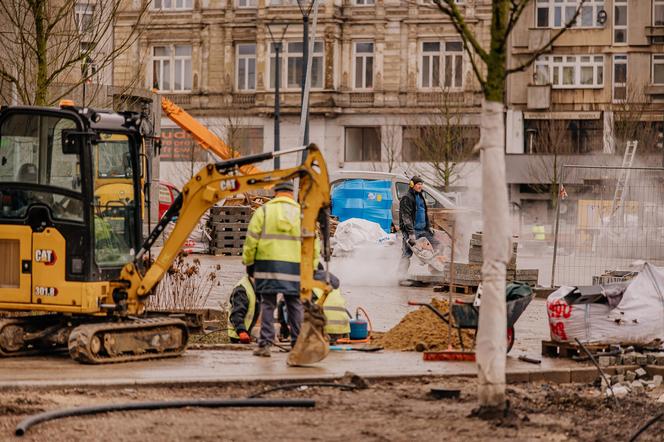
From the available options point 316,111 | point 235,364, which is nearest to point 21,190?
point 235,364

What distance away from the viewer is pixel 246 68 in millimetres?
65188

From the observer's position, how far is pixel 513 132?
2427 inches

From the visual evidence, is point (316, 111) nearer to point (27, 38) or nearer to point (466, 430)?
point (27, 38)

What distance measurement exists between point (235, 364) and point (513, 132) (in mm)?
48824

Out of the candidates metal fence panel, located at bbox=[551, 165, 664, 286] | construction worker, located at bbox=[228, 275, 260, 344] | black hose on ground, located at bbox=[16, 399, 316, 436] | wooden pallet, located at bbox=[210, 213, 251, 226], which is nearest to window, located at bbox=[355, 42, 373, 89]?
wooden pallet, located at bbox=[210, 213, 251, 226]

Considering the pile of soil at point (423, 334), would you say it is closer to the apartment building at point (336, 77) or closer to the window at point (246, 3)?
the apartment building at point (336, 77)

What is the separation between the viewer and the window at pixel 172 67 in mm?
66000

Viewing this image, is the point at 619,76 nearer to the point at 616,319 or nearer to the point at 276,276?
the point at 616,319

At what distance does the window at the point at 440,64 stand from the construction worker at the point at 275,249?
161ft

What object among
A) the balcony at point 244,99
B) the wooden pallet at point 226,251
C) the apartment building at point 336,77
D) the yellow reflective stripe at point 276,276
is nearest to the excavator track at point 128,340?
the yellow reflective stripe at point 276,276

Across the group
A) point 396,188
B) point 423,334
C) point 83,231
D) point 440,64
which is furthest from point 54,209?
point 440,64

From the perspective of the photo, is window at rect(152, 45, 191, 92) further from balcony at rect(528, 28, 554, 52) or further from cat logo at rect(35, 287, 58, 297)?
cat logo at rect(35, 287, 58, 297)

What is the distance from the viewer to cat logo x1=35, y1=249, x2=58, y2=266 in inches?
564

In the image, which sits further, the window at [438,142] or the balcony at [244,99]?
the balcony at [244,99]
